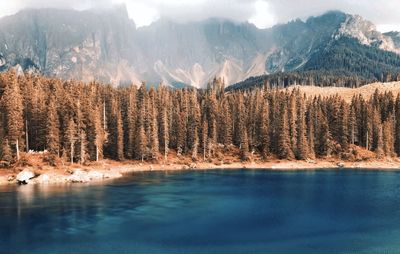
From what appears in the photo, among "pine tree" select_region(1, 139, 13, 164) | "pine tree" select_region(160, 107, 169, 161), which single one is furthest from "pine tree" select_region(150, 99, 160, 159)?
"pine tree" select_region(1, 139, 13, 164)

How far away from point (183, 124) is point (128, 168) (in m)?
31.9

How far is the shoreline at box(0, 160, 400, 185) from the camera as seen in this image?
11225cm

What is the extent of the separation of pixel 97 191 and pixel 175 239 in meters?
41.1

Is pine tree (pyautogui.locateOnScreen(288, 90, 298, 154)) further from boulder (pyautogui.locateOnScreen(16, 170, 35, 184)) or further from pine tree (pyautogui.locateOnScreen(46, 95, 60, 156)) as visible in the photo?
boulder (pyautogui.locateOnScreen(16, 170, 35, 184))

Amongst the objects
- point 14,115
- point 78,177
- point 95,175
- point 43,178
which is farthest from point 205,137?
point 43,178

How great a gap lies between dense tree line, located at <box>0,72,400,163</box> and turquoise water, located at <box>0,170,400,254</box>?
99.3 ft

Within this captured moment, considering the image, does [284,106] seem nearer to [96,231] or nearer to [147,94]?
[147,94]

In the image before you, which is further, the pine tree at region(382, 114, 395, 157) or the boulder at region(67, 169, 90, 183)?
the pine tree at region(382, 114, 395, 157)

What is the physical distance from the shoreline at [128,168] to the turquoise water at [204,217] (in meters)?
7.80

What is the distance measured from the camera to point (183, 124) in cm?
16562

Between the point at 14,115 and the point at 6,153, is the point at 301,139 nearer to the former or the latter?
the point at 14,115

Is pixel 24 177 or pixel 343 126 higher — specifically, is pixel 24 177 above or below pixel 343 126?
below

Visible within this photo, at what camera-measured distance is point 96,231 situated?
64.2 meters

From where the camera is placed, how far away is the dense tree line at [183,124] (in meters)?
133
